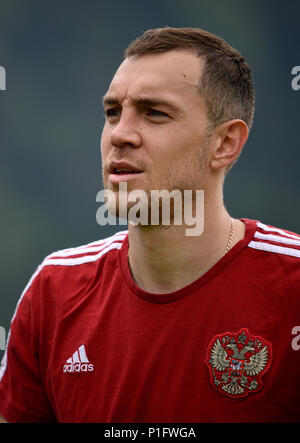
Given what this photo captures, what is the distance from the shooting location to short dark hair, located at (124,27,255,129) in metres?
1.98

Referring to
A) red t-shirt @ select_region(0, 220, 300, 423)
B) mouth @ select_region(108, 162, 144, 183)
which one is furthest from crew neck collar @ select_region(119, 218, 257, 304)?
mouth @ select_region(108, 162, 144, 183)

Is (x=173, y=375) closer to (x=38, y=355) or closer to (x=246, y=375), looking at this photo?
(x=246, y=375)

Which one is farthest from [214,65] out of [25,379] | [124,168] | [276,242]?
[25,379]

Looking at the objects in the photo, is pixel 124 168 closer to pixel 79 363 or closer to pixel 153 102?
pixel 153 102

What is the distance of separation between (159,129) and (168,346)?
79 cm

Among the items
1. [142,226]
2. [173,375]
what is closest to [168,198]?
[142,226]

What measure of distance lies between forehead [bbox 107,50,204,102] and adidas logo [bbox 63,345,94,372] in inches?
38.6

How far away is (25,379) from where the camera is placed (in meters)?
2.14

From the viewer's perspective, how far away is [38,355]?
2127 mm

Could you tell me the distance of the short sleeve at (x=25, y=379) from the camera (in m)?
2.12

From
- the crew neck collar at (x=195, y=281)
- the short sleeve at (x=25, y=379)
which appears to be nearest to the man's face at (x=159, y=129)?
the crew neck collar at (x=195, y=281)

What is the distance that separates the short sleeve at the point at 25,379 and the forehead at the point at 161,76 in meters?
0.96

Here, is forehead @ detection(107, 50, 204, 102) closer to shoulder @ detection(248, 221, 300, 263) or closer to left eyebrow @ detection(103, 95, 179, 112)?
left eyebrow @ detection(103, 95, 179, 112)
